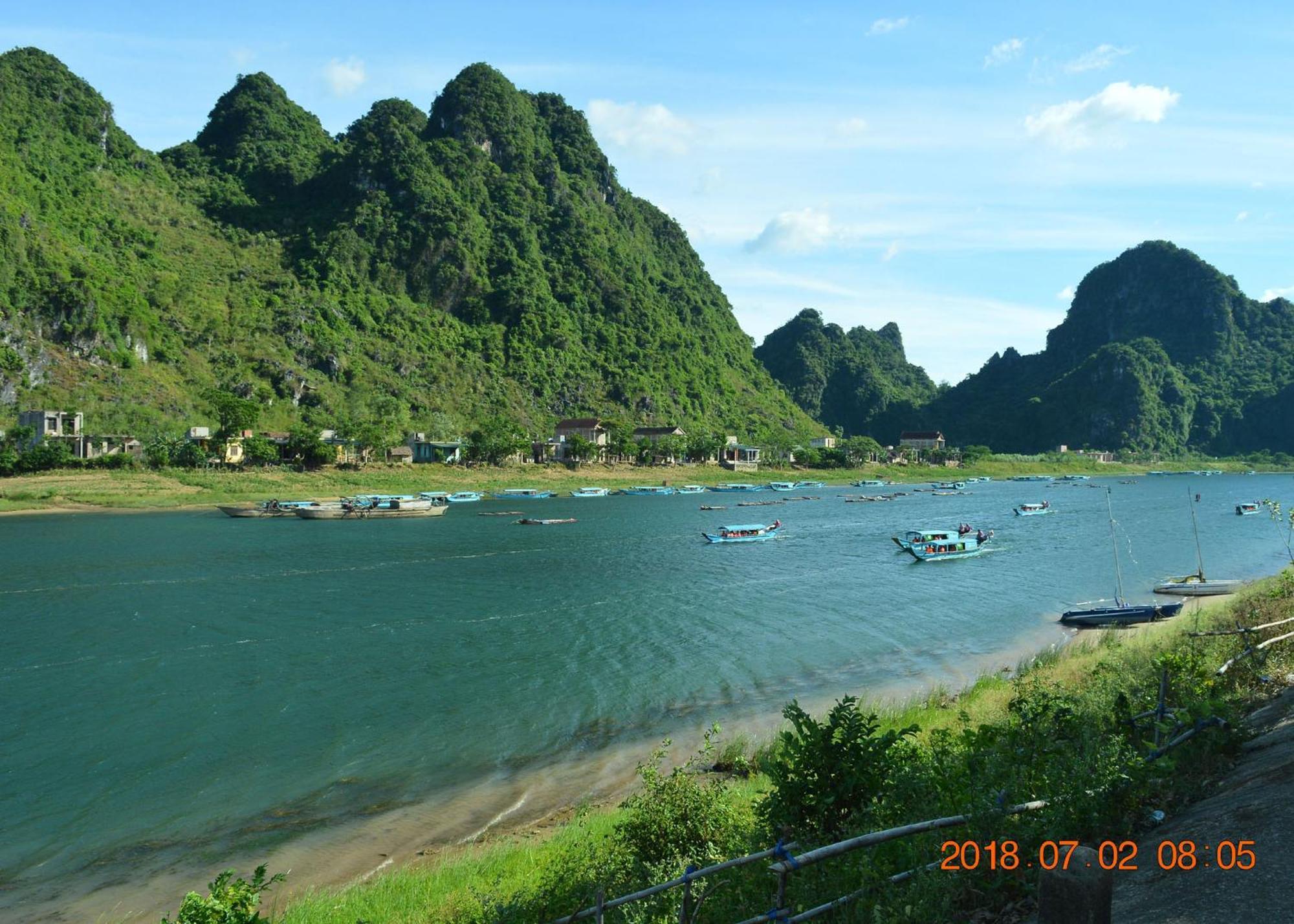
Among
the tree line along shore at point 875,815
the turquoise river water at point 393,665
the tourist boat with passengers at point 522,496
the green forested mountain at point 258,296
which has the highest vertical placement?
the green forested mountain at point 258,296

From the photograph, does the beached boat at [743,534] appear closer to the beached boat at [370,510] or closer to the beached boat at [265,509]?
the beached boat at [370,510]

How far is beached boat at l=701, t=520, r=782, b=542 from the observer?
64938mm

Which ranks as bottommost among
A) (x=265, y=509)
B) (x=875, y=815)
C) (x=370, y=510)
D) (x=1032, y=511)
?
(x=1032, y=511)

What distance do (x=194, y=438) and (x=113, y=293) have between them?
38.8 metres

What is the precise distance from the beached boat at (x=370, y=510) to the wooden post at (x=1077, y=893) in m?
80.1

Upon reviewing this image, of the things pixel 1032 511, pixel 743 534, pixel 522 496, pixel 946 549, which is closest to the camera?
pixel 946 549

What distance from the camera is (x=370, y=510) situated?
80438 millimetres

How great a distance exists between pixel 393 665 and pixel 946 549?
4140cm

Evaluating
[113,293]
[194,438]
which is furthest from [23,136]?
[194,438]

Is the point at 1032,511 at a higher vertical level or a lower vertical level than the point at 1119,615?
lower
